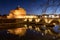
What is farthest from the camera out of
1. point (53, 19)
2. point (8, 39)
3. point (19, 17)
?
point (19, 17)

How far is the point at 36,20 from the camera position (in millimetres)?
32406

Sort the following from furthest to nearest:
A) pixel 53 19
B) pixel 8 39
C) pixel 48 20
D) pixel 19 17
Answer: pixel 19 17 < pixel 53 19 < pixel 48 20 < pixel 8 39

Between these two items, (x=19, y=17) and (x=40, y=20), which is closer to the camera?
(x=40, y=20)

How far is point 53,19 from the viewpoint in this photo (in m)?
32.9

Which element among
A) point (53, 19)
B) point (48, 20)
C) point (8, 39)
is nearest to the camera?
point (8, 39)

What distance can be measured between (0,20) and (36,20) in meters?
5.75

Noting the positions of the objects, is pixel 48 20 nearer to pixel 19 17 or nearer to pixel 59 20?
pixel 59 20

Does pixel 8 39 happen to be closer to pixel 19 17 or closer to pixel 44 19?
pixel 44 19

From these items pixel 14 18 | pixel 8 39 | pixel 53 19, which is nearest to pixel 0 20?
pixel 14 18

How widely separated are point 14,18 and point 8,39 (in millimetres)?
24833

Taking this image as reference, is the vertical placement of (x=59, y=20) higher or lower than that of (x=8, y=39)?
lower

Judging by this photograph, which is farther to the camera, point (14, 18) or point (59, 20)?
point (14, 18)

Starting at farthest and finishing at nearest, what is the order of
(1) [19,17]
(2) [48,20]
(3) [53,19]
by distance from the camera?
(1) [19,17] → (3) [53,19] → (2) [48,20]

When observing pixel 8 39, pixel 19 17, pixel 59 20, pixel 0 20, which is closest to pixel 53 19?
pixel 59 20
